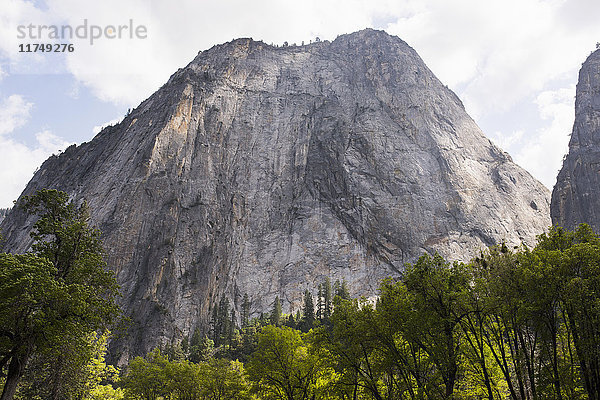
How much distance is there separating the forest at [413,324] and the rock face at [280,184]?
7913 cm

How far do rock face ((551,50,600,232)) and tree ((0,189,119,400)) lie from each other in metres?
103

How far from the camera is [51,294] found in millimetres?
18688

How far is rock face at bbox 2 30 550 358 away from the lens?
11812 cm

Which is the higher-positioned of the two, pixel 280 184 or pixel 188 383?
pixel 280 184

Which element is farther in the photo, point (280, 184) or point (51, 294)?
point (280, 184)

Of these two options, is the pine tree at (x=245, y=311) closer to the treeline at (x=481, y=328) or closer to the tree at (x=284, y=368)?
the tree at (x=284, y=368)

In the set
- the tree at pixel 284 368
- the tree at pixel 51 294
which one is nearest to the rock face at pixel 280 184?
the tree at pixel 284 368

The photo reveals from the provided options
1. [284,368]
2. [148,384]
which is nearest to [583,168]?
[284,368]

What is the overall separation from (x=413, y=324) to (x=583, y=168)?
103m

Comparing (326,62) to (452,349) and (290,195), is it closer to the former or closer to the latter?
(290,195)

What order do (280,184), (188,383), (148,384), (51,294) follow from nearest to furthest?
(51,294)
(188,383)
(148,384)
(280,184)

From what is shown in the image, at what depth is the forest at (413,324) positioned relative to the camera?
1862cm

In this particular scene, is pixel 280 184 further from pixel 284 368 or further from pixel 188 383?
pixel 284 368

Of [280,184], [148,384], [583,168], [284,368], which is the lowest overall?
[148,384]
